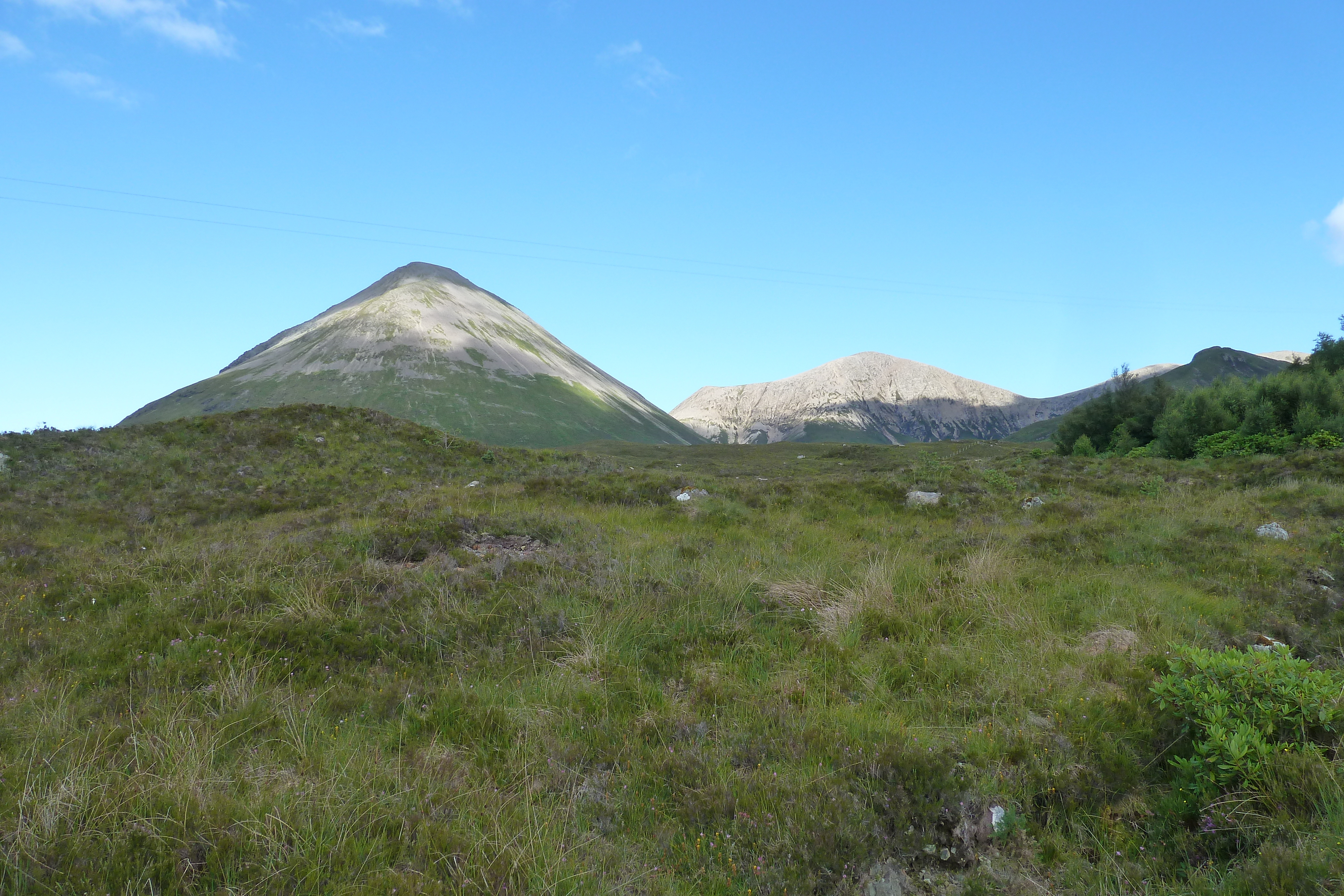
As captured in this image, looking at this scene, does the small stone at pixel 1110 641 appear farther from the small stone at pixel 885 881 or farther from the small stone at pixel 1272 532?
the small stone at pixel 1272 532

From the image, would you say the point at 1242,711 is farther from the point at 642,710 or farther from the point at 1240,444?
the point at 1240,444

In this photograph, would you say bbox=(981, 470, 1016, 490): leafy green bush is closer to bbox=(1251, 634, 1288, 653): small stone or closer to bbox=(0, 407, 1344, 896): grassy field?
bbox=(0, 407, 1344, 896): grassy field

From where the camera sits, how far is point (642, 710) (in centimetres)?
548

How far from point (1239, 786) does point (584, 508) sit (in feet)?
39.0

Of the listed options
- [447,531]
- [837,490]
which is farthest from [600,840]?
[837,490]

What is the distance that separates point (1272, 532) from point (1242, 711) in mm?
9147

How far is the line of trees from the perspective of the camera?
1190 inches

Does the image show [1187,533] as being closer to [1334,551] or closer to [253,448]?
[1334,551]

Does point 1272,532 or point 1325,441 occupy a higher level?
point 1325,441

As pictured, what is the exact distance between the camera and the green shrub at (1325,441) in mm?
23812

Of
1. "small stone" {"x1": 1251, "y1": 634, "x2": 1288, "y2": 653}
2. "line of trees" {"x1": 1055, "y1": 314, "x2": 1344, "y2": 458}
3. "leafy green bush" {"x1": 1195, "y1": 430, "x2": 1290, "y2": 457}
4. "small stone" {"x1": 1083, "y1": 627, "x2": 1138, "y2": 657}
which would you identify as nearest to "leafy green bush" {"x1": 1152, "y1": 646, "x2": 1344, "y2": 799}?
"small stone" {"x1": 1083, "y1": 627, "x2": 1138, "y2": 657}

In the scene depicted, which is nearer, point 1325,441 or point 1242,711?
point 1242,711

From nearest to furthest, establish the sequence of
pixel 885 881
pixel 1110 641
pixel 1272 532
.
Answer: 1. pixel 885 881
2. pixel 1110 641
3. pixel 1272 532

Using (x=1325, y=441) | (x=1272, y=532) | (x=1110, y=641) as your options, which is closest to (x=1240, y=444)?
(x=1325, y=441)
